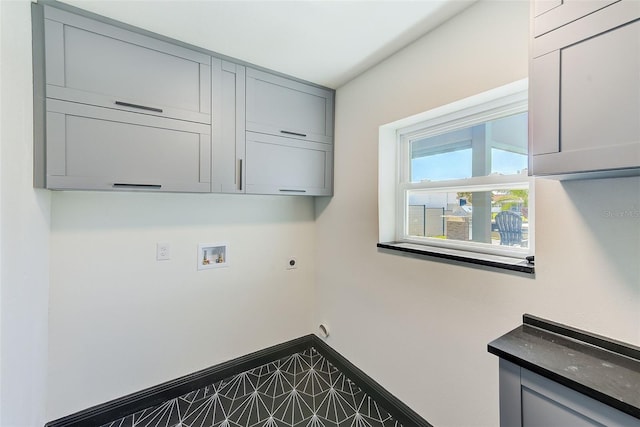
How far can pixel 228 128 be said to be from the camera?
1784mm

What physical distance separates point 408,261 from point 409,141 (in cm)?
86

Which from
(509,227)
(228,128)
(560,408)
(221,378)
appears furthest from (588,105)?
(221,378)

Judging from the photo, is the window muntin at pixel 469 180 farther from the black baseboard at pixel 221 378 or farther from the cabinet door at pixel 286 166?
the black baseboard at pixel 221 378

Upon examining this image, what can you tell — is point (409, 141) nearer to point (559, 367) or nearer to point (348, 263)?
point (348, 263)

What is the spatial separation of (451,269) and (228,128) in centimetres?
162

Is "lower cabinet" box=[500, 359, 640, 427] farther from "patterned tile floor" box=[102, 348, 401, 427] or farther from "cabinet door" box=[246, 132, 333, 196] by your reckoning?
"cabinet door" box=[246, 132, 333, 196]

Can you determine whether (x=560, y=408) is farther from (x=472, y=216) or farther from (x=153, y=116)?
(x=153, y=116)

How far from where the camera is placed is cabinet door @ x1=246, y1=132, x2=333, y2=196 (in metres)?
1.89

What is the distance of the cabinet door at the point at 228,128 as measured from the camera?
174 cm

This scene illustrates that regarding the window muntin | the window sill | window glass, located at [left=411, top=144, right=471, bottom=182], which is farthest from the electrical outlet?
window glass, located at [left=411, top=144, right=471, bottom=182]

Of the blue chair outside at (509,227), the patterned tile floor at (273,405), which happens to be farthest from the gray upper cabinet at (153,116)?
the patterned tile floor at (273,405)

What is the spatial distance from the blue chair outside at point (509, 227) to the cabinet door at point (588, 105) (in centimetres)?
63

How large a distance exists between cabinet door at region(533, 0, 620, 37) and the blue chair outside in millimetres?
843

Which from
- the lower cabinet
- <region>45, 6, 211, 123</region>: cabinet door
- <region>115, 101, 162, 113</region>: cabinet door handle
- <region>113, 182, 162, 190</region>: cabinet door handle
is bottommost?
the lower cabinet
